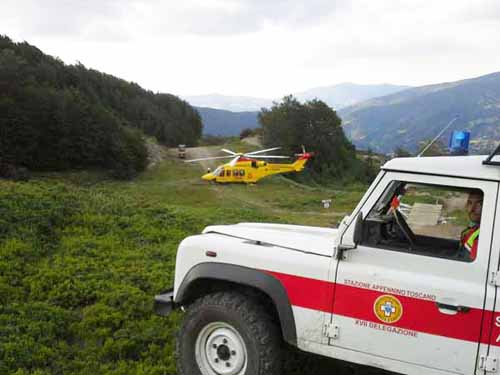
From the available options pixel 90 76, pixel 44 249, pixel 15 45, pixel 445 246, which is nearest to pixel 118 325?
pixel 44 249

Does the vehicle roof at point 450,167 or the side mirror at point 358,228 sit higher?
the vehicle roof at point 450,167

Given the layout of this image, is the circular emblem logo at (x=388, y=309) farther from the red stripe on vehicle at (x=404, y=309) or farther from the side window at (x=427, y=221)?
the side window at (x=427, y=221)

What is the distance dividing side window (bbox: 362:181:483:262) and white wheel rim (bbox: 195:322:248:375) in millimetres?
1546

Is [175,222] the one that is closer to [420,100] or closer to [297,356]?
[297,356]

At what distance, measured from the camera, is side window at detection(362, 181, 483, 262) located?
3801 mm

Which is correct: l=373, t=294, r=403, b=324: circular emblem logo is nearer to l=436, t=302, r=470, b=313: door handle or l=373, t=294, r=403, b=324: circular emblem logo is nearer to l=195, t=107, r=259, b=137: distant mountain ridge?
l=436, t=302, r=470, b=313: door handle

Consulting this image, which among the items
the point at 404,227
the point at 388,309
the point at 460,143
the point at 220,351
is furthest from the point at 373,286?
the point at 220,351

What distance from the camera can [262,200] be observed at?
1266 inches

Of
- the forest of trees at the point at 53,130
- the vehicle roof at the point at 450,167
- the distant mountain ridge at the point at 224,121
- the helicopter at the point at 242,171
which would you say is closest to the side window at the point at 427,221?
the vehicle roof at the point at 450,167

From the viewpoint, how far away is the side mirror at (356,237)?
3.74 meters

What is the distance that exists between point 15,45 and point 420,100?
143 metres

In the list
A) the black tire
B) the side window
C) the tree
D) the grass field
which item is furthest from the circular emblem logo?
the tree

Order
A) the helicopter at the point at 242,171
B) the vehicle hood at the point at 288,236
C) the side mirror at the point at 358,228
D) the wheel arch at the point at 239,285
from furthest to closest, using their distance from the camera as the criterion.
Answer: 1. the helicopter at the point at 242,171
2. the vehicle hood at the point at 288,236
3. the wheel arch at the point at 239,285
4. the side mirror at the point at 358,228

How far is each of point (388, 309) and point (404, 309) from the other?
12 centimetres
